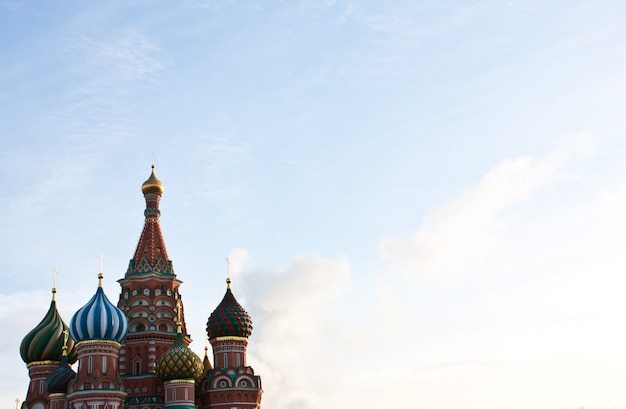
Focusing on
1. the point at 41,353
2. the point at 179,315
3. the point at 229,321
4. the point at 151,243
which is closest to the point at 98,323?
the point at 179,315

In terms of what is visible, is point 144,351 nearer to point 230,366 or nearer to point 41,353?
point 230,366

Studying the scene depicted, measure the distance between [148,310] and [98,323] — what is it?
6.55 m

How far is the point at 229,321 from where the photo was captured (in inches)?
2060

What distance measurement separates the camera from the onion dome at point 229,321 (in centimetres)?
5216

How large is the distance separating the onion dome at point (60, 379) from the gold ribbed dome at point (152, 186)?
13655 millimetres

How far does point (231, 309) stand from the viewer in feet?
174

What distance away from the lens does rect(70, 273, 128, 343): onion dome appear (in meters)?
46.7

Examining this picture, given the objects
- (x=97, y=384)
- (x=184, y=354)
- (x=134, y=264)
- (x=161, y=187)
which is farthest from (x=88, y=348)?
(x=161, y=187)

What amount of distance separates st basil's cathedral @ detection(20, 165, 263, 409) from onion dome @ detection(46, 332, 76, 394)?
0.06m

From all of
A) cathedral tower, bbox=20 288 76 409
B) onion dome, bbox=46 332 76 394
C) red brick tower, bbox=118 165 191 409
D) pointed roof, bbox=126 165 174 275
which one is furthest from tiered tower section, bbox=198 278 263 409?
→ cathedral tower, bbox=20 288 76 409

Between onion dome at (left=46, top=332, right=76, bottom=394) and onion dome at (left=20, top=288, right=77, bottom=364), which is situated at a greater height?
onion dome at (left=20, top=288, right=77, bottom=364)

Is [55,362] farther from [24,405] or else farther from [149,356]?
[149,356]

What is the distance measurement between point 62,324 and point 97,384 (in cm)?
1271

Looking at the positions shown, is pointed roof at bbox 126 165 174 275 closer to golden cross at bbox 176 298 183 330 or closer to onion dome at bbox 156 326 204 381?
golden cross at bbox 176 298 183 330
